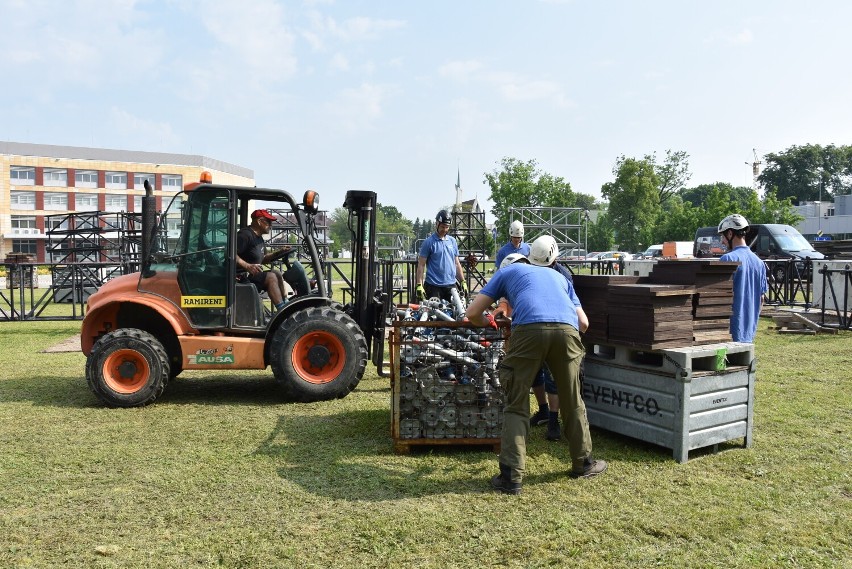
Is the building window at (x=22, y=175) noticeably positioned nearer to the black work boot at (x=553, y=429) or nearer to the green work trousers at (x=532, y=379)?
the black work boot at (x=553, y=429)

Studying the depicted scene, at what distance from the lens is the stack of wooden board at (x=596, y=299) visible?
5.97 m

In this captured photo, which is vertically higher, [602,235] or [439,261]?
[602,235]

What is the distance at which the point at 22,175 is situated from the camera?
2763 inches

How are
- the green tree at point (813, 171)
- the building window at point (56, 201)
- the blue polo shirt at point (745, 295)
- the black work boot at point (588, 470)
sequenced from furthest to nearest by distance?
the green tree at point (813, 171), the building window at point (56, 201), the blue polo shirt at point (745, 295), the black work boot at point (588, 470)

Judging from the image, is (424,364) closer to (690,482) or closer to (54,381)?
(690,482)

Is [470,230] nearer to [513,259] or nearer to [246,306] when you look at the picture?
[246,306]

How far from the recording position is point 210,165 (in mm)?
81125

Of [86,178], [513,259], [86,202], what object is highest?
[86,178]

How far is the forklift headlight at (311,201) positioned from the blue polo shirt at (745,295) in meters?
4.30

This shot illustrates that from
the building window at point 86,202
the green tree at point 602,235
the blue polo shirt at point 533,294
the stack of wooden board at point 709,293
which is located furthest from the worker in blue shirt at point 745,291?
the building window at point 86,202

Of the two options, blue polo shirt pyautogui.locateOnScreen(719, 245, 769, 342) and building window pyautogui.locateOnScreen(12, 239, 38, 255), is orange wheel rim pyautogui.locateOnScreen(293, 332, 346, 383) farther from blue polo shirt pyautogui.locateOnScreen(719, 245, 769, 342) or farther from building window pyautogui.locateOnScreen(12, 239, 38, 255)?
building window pyautogui.locateOnScreen(12, 239, 38, 255)

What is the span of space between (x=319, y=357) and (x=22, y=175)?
75.6 meters

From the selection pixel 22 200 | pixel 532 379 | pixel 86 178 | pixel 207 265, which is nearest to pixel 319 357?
pixel 207 265

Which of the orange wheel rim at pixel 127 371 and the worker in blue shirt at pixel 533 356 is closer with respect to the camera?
the worker in blue shirt at pixel 533 356
